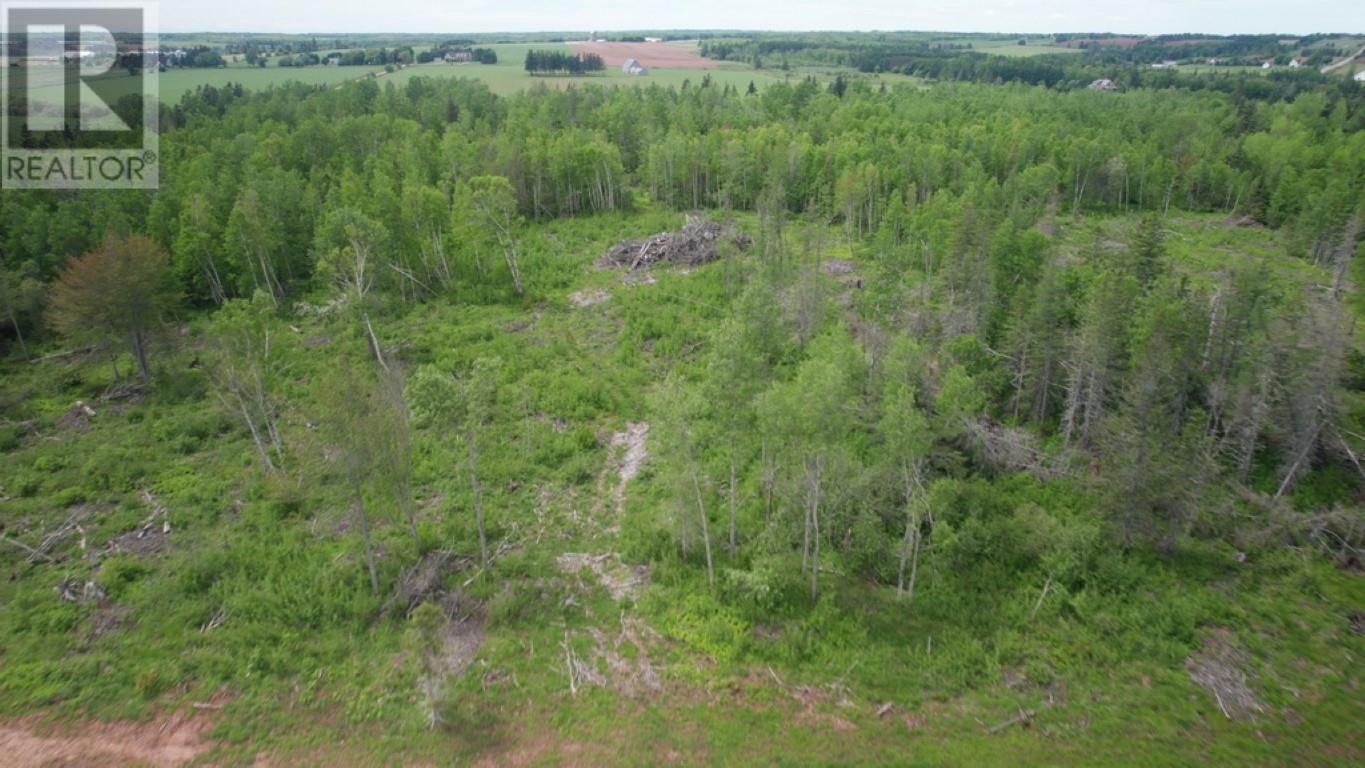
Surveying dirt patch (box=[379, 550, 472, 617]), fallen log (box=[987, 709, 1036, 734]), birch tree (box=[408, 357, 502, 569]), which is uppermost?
birch tree (box=[408, 357, 502, 569])

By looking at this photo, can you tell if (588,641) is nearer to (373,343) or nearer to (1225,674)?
(1225,674)

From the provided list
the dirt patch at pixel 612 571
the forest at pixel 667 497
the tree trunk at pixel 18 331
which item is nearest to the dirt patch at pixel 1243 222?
the forest at pixel 667 497

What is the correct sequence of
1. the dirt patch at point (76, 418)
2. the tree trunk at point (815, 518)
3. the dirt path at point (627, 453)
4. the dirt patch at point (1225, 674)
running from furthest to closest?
the dirt patch at point (76, 418) < the dirt path at point (627, 453) < the tree trunk at point (815, 518) < the dirt patch at point (1225, 674)

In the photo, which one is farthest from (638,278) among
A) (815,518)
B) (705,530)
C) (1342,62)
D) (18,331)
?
(1342,62)

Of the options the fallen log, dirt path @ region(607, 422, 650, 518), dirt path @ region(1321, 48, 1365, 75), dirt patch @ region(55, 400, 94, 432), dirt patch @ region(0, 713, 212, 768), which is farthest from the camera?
dirt path @ region(1321, 48, 1365, 75)

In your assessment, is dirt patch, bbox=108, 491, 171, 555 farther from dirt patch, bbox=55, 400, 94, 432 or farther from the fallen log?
the fallen log

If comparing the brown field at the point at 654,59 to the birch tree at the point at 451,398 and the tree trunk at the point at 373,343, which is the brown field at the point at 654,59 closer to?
the tree trunk at the point at 373,343

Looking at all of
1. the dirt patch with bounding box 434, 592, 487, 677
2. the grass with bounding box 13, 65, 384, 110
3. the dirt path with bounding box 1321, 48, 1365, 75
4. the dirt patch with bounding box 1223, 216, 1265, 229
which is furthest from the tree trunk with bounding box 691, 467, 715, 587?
the dirt path with bounding box 1321, 48, 1365, 75
